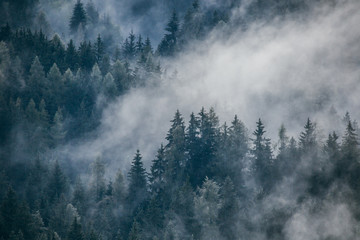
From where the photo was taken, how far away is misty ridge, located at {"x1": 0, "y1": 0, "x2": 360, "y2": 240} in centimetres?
7100

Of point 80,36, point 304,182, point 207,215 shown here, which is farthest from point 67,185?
point 80,36

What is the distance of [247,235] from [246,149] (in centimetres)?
1423

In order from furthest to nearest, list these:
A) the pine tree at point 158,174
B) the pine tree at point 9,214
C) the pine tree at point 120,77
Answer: the pine tree at point 120,77 < the pine tree at point 158,174 < the pine tree at point 9,214

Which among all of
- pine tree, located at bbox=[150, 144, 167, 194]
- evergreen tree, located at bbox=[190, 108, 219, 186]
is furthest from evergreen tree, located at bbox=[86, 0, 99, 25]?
pine tree, located at bbox=[150, 144, 167, 194]

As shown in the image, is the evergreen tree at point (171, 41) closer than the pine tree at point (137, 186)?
No

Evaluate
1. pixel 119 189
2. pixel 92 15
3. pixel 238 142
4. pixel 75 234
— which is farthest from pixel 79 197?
pixel 92 15

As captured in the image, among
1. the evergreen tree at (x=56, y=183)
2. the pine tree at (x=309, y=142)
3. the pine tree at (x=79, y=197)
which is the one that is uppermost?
the pine tree at (x=309, y=142)

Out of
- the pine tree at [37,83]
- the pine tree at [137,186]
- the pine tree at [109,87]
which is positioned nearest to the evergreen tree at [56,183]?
the pine tree at [137,186]

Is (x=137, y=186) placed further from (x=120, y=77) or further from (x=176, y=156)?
(x=120, y=77)

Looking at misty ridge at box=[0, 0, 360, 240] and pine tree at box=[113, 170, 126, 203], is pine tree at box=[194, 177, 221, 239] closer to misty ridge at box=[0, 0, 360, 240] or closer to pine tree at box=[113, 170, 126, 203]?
misty ridge at box=[0, 0, 360, 240]

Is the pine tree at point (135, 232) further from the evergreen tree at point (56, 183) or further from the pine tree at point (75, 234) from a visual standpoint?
the evergreen tree at point (56, 183)

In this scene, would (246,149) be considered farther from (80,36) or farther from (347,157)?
(80,36)

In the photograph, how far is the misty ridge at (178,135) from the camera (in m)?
71.0

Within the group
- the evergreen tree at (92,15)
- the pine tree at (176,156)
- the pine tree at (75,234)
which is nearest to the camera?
the pine tree at (75,234)
